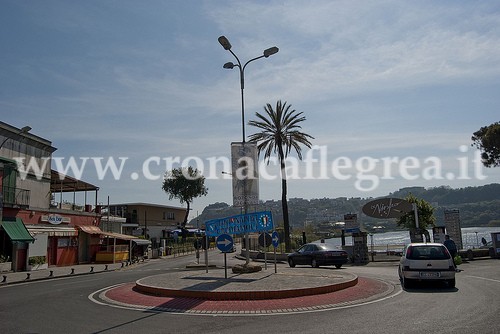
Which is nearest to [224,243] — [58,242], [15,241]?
[15,241]

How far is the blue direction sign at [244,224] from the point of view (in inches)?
719

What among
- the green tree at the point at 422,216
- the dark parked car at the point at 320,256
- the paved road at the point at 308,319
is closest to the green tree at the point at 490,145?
the green tree at the point at 422,216

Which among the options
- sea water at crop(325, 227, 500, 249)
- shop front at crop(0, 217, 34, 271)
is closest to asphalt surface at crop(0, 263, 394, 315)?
shop front at crop(0, 217, 34, 271)

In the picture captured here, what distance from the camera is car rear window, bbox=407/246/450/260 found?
1358cm

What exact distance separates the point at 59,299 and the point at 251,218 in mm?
7916

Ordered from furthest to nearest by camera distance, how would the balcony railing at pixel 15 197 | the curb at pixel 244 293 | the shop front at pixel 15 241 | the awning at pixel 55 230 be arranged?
the awning at pixel 55 230 < the balcony railing at pixel 15 197 < the shop front at pixel 15 241 < the curb at pixel 244 293

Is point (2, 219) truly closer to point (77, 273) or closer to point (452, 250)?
point (77, 273)

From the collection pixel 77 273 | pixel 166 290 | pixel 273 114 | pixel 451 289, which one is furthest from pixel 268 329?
pixel 273 114

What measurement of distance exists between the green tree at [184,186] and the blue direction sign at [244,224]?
6736cm

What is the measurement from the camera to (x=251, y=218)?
18.4 metres

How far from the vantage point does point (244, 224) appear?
1838cm

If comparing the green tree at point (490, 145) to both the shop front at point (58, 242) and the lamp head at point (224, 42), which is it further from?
the shop front at point (58, 242)

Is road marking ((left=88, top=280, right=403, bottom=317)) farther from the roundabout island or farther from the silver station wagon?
the silver station wagon

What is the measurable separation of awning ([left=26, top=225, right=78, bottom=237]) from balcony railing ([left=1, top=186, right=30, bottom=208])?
6.20ft
